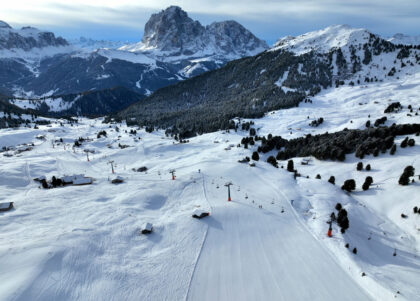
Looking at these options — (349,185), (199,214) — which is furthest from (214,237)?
(349,185)

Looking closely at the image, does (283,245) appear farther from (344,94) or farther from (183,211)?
(344,94)

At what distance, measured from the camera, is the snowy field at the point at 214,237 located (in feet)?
93.3

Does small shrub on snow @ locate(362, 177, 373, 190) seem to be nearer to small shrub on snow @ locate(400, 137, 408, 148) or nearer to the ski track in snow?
the ski track in snow

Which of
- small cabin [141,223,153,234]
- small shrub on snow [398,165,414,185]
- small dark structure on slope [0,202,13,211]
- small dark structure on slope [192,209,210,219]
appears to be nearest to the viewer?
small cabin [141,223,153,234]

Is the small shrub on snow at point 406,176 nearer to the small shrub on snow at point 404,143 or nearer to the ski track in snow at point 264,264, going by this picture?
the small shrub on snow at point 404,143

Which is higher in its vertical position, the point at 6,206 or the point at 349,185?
the point at 6,206

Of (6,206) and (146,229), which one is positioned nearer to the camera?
(146,229)

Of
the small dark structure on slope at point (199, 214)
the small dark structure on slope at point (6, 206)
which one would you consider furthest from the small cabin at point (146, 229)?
the small dark structure on slope at point (6, 206)

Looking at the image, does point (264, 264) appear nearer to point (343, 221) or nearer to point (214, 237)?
point (214, 237)

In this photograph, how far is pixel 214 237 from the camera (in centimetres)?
3922

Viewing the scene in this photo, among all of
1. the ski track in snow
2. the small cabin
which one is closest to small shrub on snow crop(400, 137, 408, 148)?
the ski track in snow

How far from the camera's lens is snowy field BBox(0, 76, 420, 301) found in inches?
1120

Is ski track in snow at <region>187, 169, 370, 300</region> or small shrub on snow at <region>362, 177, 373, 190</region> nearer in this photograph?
ski track in snow at <region>187, 169, 370, 300</region>

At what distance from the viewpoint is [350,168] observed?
242 feet
